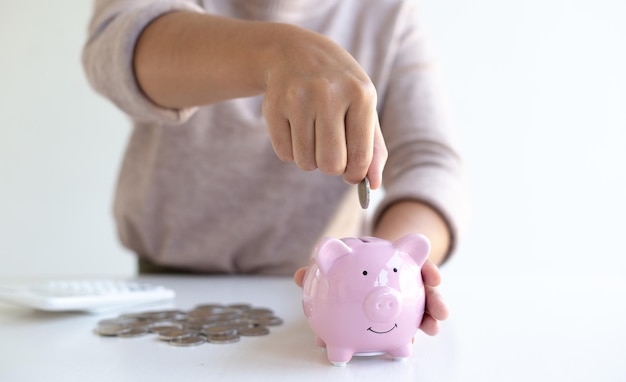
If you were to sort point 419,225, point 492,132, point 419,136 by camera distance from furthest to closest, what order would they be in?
1. point 492,132
2. point 419,136
3. point 419,225

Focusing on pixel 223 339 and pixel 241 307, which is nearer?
pixel 223 339

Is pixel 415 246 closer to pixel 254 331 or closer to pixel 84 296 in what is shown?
pixel 254 331

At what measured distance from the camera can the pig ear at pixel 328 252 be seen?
451 millimetres

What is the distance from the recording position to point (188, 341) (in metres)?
0.49

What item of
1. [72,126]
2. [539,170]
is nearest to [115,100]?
[72,126]

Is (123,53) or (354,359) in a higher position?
(123,53)

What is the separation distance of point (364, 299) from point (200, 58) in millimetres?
256

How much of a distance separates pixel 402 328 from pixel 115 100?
1.35 ft

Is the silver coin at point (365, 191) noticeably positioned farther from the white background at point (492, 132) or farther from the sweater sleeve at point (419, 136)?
the white background at point (492, 132)

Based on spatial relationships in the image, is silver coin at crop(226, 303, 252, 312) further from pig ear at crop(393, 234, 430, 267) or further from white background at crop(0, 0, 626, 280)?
white background at crop(0, 0, 626, 280)

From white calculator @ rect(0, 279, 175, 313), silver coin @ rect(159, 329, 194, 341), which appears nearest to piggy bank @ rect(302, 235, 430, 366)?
silver coin @ rect(159, 329, 194, 341)

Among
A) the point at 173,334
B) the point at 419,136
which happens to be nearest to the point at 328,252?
the point at 173,334

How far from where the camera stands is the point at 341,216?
1010 millimetres

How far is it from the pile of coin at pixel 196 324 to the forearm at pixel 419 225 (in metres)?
0.19
